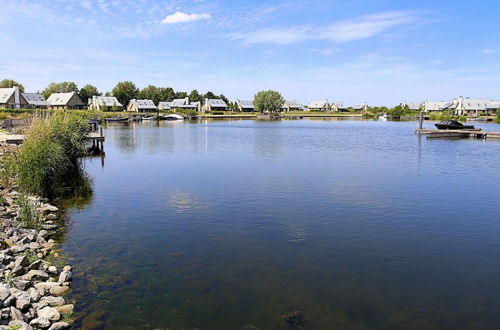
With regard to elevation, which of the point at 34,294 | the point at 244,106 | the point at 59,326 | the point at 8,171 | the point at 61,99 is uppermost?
the point at 244,106

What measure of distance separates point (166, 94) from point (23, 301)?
615 ft

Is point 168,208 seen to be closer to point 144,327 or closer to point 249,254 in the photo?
point 249,254

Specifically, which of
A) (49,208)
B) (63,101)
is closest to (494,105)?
(63,101)

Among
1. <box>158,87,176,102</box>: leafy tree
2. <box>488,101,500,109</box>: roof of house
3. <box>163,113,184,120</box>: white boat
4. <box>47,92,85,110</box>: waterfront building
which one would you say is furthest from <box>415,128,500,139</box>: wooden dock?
<box>158,87,176,102</box>: leafy tree

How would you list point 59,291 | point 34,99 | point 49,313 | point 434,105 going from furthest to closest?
point 434,105 < point 34,99 < point 59,291 < point 49,313

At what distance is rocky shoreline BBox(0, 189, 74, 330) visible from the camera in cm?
857

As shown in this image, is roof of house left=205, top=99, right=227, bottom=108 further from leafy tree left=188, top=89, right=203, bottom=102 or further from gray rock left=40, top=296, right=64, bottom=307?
gray rock left=40, top=296, right=64, bottom=307

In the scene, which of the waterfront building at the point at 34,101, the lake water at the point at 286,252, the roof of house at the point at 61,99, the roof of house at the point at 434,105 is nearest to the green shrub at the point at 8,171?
the lake water at the point at 286,252

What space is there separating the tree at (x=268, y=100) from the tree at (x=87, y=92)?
70013 mm

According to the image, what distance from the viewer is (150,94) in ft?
584

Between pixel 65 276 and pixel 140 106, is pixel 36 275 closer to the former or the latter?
pixel 65 276

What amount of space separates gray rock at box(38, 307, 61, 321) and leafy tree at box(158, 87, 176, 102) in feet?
597

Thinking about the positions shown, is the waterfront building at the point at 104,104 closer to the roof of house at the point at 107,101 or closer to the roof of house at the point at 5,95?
the roof of house at the point at 107,101

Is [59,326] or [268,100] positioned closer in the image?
[59,326]
